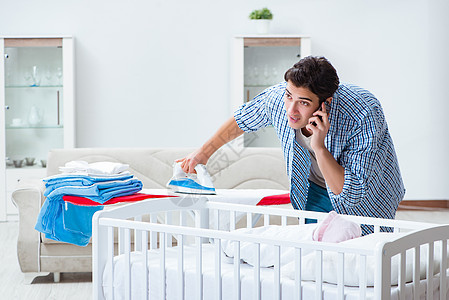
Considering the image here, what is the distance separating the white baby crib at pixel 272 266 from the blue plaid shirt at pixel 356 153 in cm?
9

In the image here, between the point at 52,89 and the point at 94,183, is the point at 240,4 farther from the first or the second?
the point at 94,183

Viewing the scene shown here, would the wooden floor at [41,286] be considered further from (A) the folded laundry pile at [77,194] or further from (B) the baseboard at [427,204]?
(B) the baseboard at [427,204]

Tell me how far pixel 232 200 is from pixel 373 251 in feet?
3.55

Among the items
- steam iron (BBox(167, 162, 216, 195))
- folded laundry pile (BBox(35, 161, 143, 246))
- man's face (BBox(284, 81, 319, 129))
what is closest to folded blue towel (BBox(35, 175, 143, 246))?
folded laundry pile (BBox(35, 161, 143, 246))

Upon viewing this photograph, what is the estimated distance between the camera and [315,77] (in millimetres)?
1646

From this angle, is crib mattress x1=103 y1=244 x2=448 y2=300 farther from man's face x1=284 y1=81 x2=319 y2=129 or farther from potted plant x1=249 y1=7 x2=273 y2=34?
potted plant x1=249 y1=7 x2=273 y2=34

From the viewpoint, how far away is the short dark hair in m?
1.65

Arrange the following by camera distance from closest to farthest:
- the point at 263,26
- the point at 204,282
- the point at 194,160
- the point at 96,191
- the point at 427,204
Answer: the point at 204,282
the point at 194,160
the point at 96,191
the point at 263,26
the point at 427,204

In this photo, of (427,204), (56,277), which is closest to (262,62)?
(427,204)

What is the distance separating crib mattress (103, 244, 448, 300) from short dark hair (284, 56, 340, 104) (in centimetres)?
51

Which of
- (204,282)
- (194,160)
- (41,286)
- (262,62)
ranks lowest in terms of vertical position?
(41,286)

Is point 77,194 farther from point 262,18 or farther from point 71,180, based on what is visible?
point 262,18

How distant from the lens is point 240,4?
5148 mm

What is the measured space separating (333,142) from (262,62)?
312 cm
